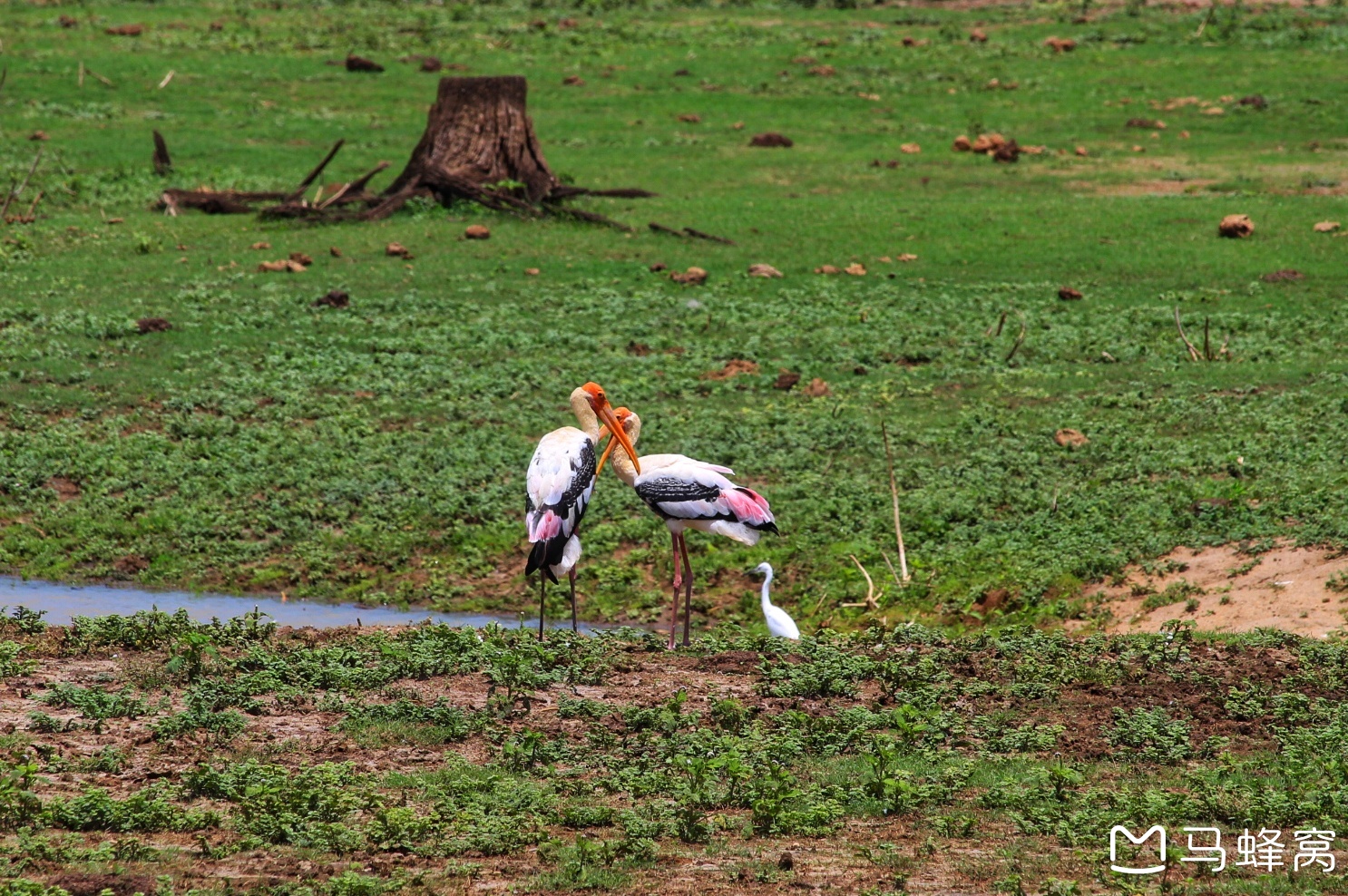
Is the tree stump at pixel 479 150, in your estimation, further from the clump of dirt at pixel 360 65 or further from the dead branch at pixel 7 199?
the clump of dirt at pixel 360 65

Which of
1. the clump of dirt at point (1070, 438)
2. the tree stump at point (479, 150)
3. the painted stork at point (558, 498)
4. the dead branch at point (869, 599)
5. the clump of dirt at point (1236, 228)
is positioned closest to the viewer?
the painted stork at point (558, 498)

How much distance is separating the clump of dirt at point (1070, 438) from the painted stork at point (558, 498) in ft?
15.3

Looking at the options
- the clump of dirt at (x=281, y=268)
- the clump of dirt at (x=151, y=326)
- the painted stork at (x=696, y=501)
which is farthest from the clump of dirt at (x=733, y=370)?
the clump of dirt at (x=281, y=268)

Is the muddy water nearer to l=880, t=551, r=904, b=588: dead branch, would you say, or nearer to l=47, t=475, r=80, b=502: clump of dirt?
l=47, t=475, r=80, b=502: clump of dirt

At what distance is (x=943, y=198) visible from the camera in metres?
23.7

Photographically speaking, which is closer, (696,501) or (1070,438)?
(696,501)

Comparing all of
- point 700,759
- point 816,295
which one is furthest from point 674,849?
point 816,295

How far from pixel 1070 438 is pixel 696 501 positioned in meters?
4.78

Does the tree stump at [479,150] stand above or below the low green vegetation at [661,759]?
above

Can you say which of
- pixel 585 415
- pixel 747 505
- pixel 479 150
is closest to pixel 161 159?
pixel 479 150

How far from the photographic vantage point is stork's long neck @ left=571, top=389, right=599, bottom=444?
1131 cm

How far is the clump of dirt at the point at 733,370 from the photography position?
15992 mm

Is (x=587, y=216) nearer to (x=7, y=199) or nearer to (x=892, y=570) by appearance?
(x=7, y=199)

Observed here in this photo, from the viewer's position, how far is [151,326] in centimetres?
1677
